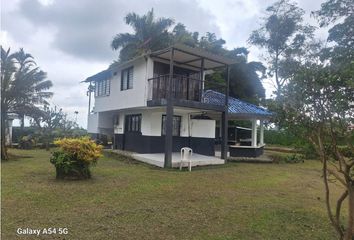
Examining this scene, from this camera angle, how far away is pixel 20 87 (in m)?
16.9

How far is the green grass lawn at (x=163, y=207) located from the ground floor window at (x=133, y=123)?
7251mm

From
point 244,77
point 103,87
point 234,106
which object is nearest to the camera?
point 234,106

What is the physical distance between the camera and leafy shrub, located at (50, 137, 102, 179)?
34.1ft

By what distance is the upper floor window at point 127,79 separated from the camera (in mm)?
18763

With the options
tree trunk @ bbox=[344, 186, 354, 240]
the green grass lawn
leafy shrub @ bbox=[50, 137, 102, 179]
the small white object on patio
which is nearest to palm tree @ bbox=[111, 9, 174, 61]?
the small white object on patio

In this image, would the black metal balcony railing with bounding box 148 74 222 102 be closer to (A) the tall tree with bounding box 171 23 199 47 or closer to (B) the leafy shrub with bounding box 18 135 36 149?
(B) the leafy shrub with bounding box 18 135 36 149

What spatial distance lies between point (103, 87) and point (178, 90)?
7.43 metres

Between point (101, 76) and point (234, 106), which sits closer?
point (234, 106)

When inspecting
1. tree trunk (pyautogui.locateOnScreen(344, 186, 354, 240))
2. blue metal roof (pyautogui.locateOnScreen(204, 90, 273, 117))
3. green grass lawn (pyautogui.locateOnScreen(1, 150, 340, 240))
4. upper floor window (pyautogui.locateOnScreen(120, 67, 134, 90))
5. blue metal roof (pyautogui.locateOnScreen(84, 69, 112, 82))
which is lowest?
green grass lawn (pyautogui.locateOnScreen(1, 150, 340, 240))

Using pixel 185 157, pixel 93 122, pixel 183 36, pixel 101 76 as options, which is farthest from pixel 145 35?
pixel 185 157

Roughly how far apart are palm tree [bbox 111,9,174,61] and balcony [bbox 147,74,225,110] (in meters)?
16.1

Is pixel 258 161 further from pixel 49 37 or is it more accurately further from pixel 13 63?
pixel 13 63

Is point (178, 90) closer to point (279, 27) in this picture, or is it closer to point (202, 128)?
point (202, 128)

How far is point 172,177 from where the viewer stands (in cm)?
1205
